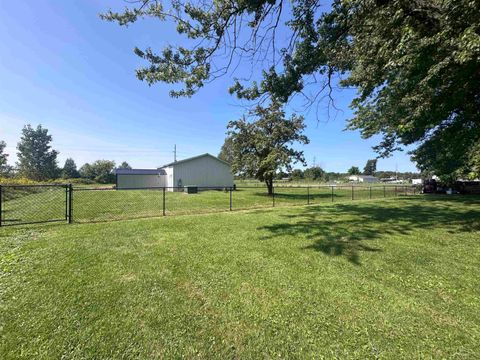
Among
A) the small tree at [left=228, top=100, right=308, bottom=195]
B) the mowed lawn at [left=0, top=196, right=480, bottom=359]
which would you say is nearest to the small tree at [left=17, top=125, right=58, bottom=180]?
the small tree at [left=228, top=100, right=308, bottom=195]

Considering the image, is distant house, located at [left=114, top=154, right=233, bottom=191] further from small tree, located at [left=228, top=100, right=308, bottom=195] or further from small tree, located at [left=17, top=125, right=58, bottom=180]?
small tree, located at [left=17, top=125, right=58, bottom=180]

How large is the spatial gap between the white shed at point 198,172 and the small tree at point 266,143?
4.72m

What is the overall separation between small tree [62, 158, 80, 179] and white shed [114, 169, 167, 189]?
146ft

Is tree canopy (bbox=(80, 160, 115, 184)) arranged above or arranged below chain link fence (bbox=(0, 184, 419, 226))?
above

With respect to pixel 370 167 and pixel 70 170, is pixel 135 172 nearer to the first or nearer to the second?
pixel 70 170

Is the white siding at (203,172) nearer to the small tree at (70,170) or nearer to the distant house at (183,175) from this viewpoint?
the distant house at (183,175)

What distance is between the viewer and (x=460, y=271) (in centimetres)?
374

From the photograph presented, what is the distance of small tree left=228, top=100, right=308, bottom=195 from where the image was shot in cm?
1964

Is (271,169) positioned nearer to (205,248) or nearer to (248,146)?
(248,146)

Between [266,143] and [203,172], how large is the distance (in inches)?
339

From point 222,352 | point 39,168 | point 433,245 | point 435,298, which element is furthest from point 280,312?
point 39,168

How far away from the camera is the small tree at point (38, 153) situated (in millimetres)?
56812

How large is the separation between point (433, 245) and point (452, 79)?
3.96 metres

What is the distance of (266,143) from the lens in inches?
806
